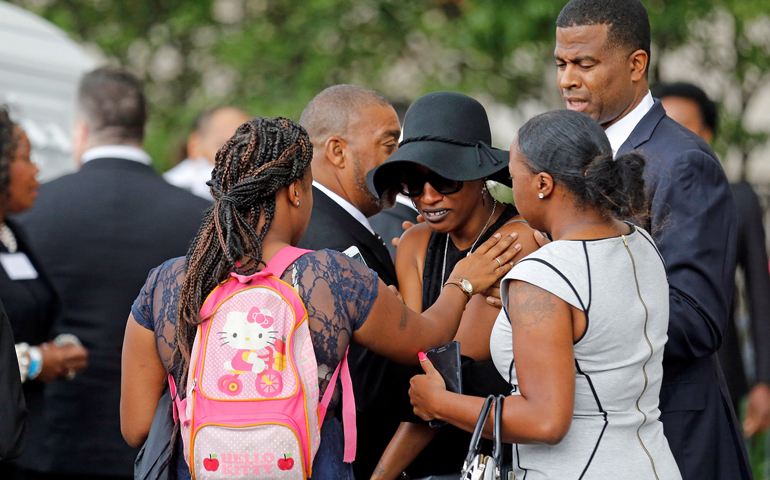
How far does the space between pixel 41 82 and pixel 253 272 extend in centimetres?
501

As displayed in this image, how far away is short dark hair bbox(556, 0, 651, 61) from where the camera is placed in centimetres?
268

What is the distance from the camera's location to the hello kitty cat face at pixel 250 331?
1.95 m

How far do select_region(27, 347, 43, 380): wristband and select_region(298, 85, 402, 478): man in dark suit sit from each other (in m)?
1.39

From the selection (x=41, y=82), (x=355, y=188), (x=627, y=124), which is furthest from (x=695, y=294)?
(x=41, y=82)

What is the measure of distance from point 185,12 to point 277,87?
170cm

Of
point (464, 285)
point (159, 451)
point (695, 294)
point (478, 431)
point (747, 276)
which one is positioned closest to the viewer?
point (478, 431)

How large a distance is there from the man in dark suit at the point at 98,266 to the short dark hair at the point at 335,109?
1.08 meters

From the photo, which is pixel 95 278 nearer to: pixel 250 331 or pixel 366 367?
pixel 366 367

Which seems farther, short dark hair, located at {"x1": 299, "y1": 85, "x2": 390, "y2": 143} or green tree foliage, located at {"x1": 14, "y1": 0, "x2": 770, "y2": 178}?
green tree foliage, located at {"x1": 14, "y1": 0, "x2": 770, "y2": 178}

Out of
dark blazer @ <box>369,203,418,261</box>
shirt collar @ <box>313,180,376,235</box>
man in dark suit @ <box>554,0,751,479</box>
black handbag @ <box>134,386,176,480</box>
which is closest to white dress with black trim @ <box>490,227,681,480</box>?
man in dark suit @ <box>554,0,751,479</box>

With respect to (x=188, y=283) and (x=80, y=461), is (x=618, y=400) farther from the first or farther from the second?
(x=80, y=461)

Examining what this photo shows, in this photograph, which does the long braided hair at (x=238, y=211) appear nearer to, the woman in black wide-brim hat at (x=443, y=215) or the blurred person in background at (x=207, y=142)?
the woman in black wide-brim hat at (x=443, y=215)

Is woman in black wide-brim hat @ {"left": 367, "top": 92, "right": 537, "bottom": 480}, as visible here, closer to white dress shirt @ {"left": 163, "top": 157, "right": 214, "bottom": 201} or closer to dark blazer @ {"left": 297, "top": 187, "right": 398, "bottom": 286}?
dark blazer @ {"left": 297, "top": 187, "right": 398, "bottom": 286}

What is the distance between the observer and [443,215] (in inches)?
108
